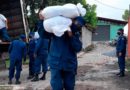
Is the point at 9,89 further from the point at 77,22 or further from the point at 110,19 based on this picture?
the point at 110,19

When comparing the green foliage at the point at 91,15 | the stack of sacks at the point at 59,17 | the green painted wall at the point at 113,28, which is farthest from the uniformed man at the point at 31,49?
the green painted wall at the point at 113,28

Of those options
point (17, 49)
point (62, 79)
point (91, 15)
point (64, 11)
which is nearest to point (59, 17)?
point (64, 11)

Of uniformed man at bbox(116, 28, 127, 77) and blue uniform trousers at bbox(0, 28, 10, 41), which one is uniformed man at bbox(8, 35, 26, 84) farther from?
uniformed man at bbox(116, 28, 127, 77)

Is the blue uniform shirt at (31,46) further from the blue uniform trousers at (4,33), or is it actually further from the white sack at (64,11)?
the white sack at (64,11)

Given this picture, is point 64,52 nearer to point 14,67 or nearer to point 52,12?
point 52,12

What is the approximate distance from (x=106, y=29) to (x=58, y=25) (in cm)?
4275

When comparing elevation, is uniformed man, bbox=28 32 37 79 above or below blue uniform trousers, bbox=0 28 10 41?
below

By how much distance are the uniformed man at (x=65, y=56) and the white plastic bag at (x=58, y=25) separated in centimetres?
12

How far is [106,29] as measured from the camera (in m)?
49.2

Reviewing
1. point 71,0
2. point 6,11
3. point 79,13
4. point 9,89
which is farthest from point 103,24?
point 79,13

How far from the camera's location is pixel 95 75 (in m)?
14.3

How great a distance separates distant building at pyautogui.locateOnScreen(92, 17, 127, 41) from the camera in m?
48.5

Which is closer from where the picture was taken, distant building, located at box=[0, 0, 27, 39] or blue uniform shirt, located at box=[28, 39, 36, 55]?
blue uniform shirt, located at box=[28, 39, 36, 55]

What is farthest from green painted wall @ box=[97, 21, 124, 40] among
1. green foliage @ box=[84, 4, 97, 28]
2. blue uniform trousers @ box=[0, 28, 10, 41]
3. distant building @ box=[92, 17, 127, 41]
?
blue uniform trousers @ box=[0, 28, 10, 41]
